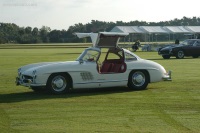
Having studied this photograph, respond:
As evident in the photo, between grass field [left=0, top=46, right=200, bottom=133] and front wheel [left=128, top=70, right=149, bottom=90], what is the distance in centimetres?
25

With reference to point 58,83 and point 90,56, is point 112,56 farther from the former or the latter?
point 58,83

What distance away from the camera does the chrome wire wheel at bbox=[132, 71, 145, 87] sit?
13409 mm

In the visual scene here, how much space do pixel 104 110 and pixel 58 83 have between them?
291 centimetres

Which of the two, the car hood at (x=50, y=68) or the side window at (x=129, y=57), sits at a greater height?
the side window at (x=129, y=57)

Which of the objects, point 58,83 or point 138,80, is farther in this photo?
point 138,80

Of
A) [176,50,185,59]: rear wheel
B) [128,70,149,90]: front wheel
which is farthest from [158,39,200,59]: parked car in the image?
[128,70,149,90]: front wheel

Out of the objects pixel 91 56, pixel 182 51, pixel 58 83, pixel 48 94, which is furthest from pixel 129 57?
pixel 182 51

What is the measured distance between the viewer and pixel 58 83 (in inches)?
486

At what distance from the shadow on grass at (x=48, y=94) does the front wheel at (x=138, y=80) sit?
0.76 feet

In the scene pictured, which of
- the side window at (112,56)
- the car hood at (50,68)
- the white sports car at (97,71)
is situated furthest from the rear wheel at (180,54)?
the car hood at (50,68)

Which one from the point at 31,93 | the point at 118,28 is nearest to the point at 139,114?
the point at 31,93

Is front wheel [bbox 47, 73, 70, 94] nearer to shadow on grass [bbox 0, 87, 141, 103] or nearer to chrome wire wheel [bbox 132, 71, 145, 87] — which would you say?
shadow on grass [bbox 0, 87, 141, 103]

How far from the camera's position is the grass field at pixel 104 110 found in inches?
313

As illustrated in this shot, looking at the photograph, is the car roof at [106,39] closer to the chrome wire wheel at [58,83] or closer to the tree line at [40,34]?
the chrome wire wheel at [58,83]
